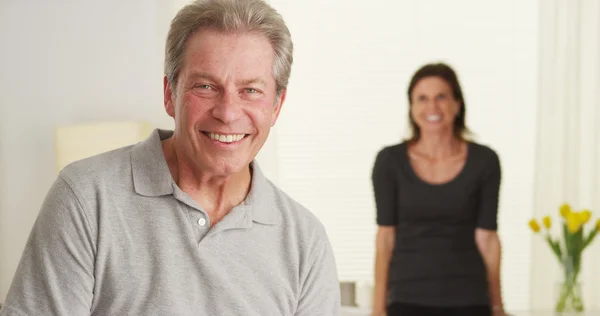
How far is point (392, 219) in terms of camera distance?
3557 millimetres

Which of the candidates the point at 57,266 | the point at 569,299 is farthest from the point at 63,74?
the point at 57,266

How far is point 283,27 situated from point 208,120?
218mm

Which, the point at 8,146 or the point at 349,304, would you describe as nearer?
the point at 349,304

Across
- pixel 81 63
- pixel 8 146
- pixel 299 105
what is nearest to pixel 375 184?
pixel 299 105

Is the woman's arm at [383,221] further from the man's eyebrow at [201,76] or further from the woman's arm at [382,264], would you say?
the man's eyebrow at [201,76]

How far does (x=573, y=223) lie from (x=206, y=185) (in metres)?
2.76

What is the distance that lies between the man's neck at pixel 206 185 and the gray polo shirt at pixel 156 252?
32 mm

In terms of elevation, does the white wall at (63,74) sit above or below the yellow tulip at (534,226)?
above

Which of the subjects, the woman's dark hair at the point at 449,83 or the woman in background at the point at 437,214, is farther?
the woman's dark hair at the point at 449,83

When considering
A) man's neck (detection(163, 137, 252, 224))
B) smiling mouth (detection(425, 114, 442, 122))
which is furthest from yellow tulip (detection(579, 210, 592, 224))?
man's neck (detection(163, 137, 252, 224))

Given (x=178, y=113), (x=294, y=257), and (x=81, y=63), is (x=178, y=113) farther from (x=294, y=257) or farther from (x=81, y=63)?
(x=81, y=63)

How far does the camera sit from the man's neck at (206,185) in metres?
1.43

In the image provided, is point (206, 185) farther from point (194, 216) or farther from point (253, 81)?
point (253, 81)

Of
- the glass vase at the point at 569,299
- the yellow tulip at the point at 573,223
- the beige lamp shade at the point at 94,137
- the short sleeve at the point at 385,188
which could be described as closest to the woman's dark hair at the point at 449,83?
the short sleeve at the point at 385,188
